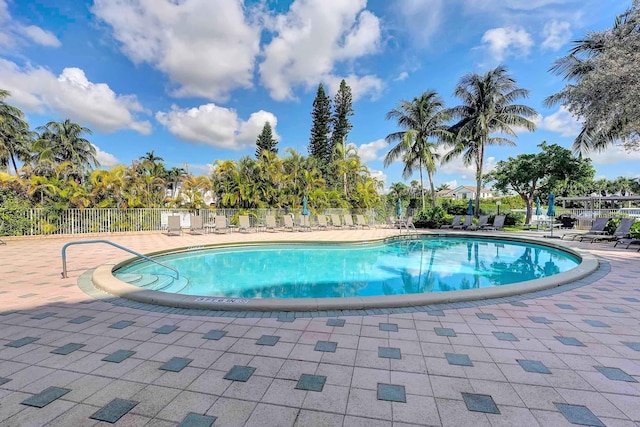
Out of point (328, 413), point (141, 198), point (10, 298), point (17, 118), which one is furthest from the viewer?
point (17, 118)

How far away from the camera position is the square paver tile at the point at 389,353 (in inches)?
105

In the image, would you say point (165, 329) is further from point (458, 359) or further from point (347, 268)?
point (347, 268)

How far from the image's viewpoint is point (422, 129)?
2003 cm

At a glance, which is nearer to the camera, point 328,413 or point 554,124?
point 328,413

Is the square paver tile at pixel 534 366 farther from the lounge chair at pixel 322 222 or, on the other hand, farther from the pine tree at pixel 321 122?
the pine tree at pixel 321 122

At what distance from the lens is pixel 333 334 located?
314 centimetres

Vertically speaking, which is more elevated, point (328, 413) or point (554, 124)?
point (554, 124)

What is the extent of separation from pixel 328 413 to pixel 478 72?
21.1 metres

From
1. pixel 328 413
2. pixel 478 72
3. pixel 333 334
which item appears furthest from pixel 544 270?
pixel 478 72

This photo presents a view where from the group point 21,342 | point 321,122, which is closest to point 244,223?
point 21,342

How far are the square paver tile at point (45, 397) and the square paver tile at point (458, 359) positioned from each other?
2985 millimetres

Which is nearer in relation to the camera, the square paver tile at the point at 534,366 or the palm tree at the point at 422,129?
the square paver tile at the point at 534,366

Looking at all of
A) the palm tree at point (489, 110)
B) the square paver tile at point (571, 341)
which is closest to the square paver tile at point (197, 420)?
the square paver tile at point (571, 341)

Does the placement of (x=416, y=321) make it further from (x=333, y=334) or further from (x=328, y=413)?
(x=328, y=413)
